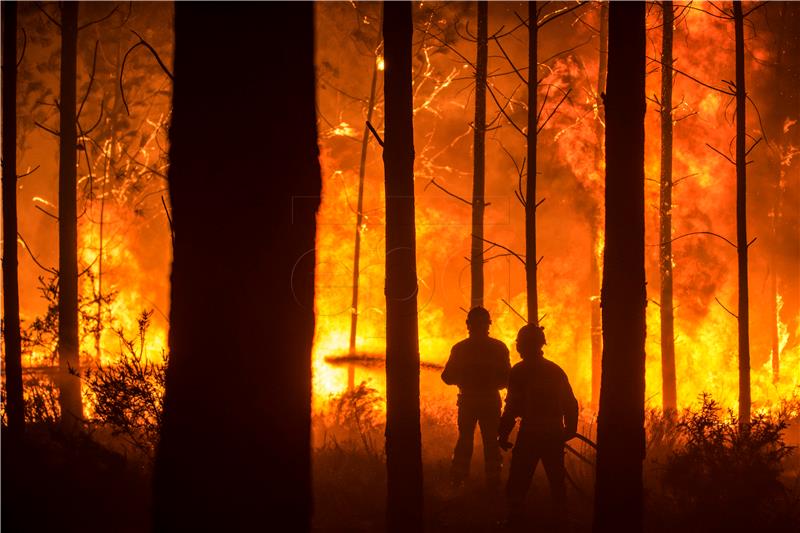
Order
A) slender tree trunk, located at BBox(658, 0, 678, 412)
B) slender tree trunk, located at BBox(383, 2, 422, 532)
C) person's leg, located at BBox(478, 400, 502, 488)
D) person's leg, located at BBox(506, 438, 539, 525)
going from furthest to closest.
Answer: slender tree trunk, located at BBox(658, 0, 678, 412) < person's leg, located at BBox(478, 400, 502, 488) < person's leg, located at BBox(506, 438, 539, 525) < slender tree trunk, located at BBox(383, 2, 422, 532)

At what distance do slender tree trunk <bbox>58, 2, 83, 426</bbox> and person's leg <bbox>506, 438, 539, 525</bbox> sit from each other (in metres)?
8.38

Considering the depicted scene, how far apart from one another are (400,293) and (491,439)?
289 centimetres

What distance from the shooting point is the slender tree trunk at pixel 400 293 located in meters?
6.61

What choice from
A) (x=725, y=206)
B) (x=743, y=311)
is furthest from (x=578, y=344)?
(x=743, y=311)

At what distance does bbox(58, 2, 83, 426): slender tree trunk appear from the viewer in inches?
505

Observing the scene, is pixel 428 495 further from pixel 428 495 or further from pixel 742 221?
pixel 742 221

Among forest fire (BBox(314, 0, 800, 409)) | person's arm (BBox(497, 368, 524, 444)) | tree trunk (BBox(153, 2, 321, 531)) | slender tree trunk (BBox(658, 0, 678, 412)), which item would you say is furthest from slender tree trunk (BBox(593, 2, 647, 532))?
forest fire (BBox(314, 0, 800, 409))

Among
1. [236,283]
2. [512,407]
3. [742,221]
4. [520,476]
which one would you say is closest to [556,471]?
[520,476]

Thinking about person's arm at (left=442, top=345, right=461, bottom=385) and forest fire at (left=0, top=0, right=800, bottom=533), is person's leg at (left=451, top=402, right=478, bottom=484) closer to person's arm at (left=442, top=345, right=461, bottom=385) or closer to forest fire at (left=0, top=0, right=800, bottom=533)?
forest fire at (left=0, top=0, right=800, bottom=533)

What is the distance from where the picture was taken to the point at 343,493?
7.99m

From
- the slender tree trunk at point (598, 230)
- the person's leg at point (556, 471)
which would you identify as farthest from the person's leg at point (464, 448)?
the slender tree trunk at point (598, 230)

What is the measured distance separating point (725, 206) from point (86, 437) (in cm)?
2207

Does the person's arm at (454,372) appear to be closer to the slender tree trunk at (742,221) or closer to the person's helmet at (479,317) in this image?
the person's helmet at (479,317)

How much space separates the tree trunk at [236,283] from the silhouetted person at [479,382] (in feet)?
17.5
